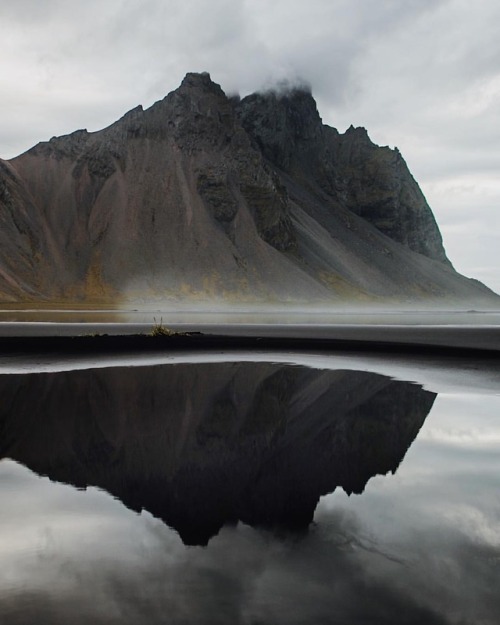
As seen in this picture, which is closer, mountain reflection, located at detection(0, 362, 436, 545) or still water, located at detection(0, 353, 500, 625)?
still water, located at detection(0, 353, 500, 625)

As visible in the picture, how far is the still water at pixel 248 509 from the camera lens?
21.6ft

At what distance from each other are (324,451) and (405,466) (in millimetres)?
1567

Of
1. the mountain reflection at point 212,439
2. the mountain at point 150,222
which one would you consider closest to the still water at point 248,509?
the mountain reflection at point 212,439

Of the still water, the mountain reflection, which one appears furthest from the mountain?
the still water

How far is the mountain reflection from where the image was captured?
32.4 feet

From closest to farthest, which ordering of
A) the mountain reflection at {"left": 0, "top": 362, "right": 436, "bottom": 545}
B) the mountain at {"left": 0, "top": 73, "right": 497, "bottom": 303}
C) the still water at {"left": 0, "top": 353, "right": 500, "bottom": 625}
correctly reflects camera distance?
1. the still water at {"left": 0, "top": 353, "right": 500, "bottom": 625}
2. the mountain reflection at {"left": 0, "top": 362, "right": 436, "bottom": 545}
3. the mountain at {"left": 0, "top": 73, "right": 497, "bottom": 303}

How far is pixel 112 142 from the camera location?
18962cm

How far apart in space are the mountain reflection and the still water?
0.06 metres

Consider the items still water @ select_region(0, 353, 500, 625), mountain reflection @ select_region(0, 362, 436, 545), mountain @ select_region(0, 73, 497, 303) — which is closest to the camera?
still water @ select_region(0, 353, 500, 625)

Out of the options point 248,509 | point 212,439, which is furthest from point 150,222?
point 248,509

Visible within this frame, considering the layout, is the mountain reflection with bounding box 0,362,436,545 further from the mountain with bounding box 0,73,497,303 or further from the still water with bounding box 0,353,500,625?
the mountain with bounding box 0,73,497,303

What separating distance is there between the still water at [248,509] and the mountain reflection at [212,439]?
0.06 m

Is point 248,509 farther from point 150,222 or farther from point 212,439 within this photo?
point 150,222

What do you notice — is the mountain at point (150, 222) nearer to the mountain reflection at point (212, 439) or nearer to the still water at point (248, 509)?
the mountain reflection at point (212, 439)
